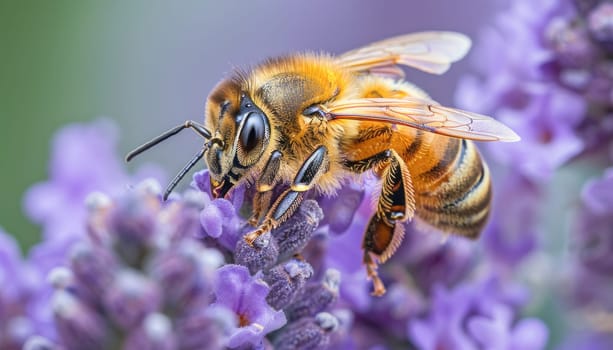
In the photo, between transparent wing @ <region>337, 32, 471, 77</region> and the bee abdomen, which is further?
Result: transparent wing @ <region>337, 32, 471, 77</region>

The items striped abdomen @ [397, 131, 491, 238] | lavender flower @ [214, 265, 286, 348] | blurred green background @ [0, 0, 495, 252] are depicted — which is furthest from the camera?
blurred green background @ [0, 0, 495, 252]

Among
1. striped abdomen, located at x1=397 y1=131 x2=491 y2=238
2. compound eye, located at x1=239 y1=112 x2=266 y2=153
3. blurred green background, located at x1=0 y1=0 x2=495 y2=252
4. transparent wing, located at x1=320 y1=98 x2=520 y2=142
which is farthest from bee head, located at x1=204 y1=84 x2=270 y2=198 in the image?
blurred green background, located at x1=0 y1=0 x2=495 y2=252

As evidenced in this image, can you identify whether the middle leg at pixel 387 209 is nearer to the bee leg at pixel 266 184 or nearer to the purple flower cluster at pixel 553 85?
the bee leg at pixel 266 184

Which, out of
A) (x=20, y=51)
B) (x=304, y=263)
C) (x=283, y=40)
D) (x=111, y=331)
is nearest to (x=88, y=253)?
(x=111, y=331)

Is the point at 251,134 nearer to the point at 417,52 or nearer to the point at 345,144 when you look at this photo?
the point at 345,144

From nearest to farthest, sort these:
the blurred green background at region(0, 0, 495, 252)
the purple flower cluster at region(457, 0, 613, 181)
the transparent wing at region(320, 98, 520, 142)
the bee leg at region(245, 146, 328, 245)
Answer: the bee leg at region(245, 146, 328, 245) → the transparent wing at region(320, 98, 520, 142) → the purple flower cluster at region(457, 0, 613, 181) → the blurred green background at region(0, 0, 495, 252)

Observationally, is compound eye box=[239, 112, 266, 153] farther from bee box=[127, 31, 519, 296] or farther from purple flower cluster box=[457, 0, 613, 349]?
purple flower cluster box=[457, 0, 613, 349]

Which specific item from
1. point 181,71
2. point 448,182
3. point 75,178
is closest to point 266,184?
point 448,182

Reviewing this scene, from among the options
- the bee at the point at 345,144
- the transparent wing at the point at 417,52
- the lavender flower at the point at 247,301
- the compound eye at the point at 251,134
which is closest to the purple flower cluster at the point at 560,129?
the transparent wing at the point at 417,52

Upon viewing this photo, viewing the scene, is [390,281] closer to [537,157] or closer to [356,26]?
[537,157]
